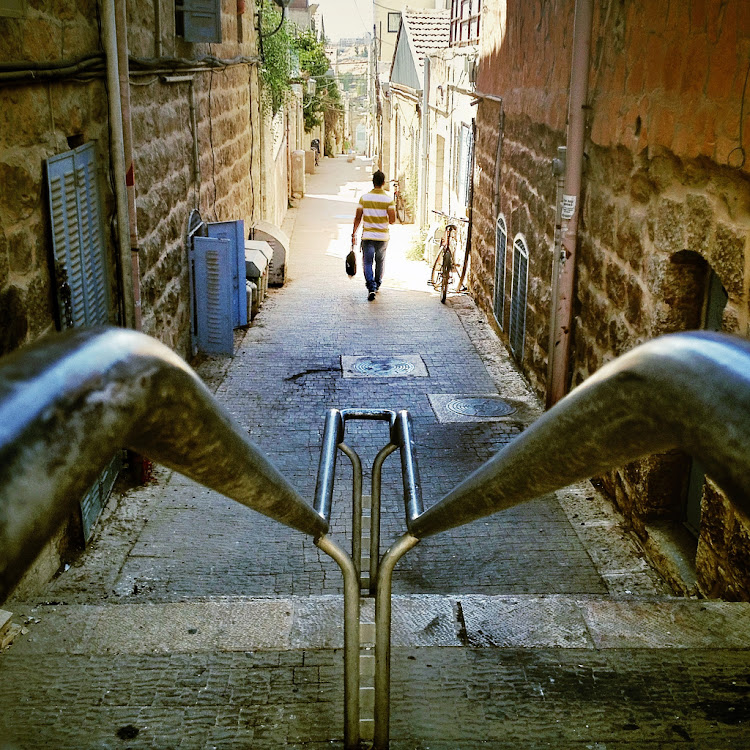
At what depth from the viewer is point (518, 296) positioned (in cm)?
853

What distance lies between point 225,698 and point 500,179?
804 centimetres

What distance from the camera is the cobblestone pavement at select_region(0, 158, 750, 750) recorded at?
8.17 ft

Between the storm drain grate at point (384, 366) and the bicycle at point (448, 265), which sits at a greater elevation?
the bicycle at point (448, 265)

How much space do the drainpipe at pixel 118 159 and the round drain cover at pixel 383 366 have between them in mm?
3327

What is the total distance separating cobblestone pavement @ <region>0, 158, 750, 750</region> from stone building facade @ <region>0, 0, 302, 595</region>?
826 mm

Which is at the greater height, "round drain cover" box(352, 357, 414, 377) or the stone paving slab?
the stone paving slab

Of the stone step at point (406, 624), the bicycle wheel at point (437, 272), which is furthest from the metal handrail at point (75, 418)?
the bicycle wheel at point (437, 272)

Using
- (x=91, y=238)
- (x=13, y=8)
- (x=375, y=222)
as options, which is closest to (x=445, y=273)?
(x=375, y=222)

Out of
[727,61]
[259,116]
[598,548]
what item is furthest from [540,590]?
[259,116]

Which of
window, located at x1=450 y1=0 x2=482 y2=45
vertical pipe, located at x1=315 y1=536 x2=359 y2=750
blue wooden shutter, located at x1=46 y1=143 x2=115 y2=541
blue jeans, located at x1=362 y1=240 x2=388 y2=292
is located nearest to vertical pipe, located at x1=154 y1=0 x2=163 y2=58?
blue wooden shutter, located at x1=46 y1=143 x2=115 y2=541

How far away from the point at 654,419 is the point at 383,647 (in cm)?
162

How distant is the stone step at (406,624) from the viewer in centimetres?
292

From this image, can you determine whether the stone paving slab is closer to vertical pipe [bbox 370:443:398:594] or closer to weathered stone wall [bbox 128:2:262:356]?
vertical pipe [bbox 370:443:398:594]

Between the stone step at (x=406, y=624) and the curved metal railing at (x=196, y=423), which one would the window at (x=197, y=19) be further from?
the curved metal railing at (x=196, y=423)
